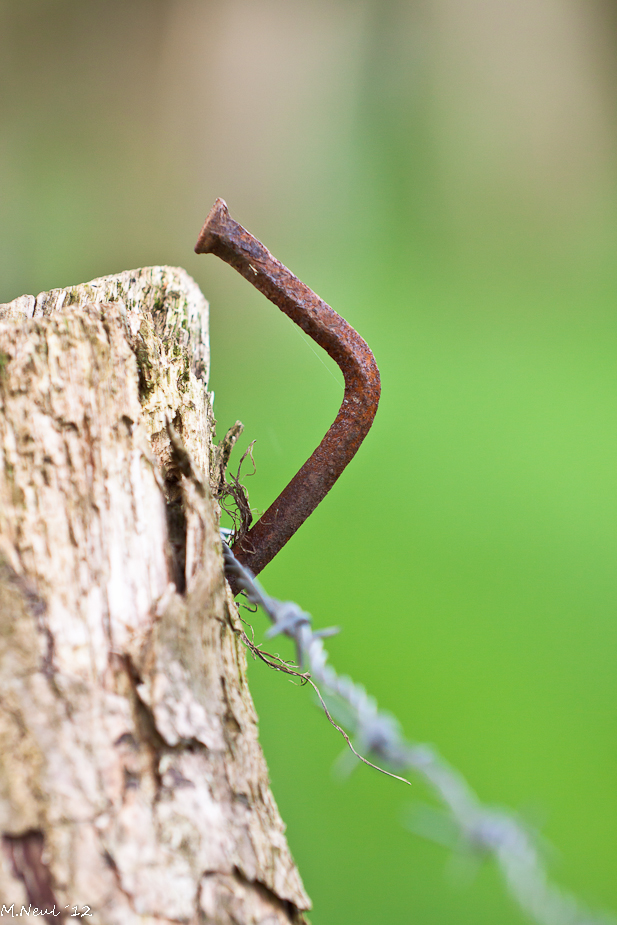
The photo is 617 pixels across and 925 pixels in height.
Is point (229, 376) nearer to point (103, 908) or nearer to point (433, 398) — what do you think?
point (433, 398)

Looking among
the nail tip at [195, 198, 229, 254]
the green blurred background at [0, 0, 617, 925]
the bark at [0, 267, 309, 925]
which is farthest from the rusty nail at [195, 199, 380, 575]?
the green blurred background at [0, 0, 617, 925]

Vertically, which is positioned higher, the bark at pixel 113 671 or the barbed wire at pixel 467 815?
the barbed wire at pixel 467 815

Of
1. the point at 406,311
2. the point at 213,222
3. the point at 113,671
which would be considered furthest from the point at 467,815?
the point at 406,311

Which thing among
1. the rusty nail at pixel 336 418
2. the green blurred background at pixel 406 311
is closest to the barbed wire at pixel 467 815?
the rusty nail at pixel 336 418

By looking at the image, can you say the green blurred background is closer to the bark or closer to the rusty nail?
the rusty nail

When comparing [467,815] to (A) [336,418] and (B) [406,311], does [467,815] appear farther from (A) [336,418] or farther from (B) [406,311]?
(B) [406,311]

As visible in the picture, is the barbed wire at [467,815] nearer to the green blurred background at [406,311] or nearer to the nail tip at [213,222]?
the nail tip at [213,222]

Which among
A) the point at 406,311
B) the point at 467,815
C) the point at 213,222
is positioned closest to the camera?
the point at 467,815
